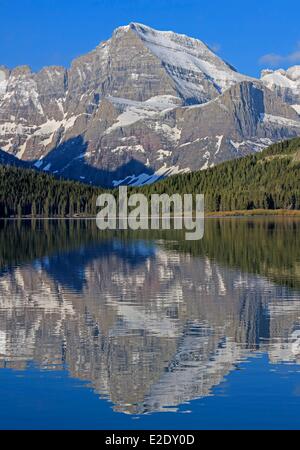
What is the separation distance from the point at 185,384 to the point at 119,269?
5640 cm

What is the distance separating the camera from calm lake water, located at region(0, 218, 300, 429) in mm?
34500

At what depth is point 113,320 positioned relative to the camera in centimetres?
5553

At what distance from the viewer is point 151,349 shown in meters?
45.8

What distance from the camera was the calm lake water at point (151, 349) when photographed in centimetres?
3450

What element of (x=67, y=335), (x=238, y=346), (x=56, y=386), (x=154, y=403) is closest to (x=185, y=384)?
(x=154, y=403)

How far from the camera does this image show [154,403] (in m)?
35.6

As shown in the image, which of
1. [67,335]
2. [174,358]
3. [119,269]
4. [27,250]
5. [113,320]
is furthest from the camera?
[27,250]

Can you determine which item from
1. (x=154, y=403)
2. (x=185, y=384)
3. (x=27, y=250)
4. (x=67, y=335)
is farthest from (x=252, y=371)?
(x=27, y=250)

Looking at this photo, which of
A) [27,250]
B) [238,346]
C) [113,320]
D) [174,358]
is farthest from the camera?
[27,250]

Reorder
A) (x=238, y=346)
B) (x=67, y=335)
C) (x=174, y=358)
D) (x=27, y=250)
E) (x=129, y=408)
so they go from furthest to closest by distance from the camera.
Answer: (x=27, y=250) < (x=67, y=335) < (x=238, y=346) < (x=174, y=358) < (x=129, y=408)

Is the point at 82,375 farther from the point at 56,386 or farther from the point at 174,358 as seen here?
the point at 174,358
